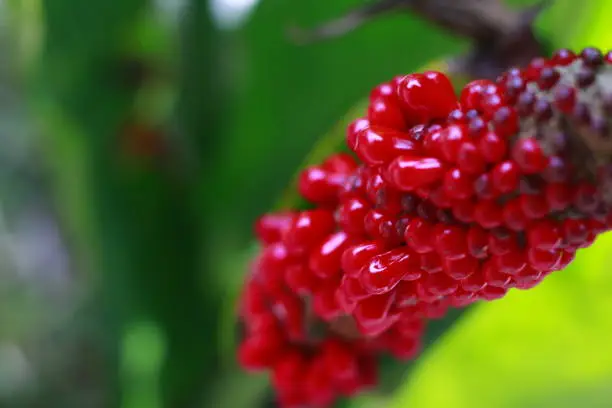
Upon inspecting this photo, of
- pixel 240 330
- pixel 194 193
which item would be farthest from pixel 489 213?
pixel 194 193

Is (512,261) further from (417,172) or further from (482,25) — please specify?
(482,25)

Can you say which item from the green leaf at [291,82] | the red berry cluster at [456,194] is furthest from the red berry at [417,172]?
the green leaf at [291,82]

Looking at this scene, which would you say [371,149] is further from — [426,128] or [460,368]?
[460,368]

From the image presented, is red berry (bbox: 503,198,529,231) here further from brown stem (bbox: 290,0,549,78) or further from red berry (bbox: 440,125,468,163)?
brown stem (bbox: 290,0,549,78)

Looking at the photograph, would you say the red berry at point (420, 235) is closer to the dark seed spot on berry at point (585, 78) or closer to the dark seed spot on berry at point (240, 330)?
the dark seed spot on berry at point (585, 78)

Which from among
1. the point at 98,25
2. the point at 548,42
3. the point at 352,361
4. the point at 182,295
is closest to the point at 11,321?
the point at 182,295

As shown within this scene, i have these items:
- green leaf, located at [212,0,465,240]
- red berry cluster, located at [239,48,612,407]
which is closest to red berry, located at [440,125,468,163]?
red berry cluster, located at [239,48,612,407]

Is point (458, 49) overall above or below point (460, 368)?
above

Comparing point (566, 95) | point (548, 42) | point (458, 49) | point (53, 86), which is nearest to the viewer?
point (566, 95)
